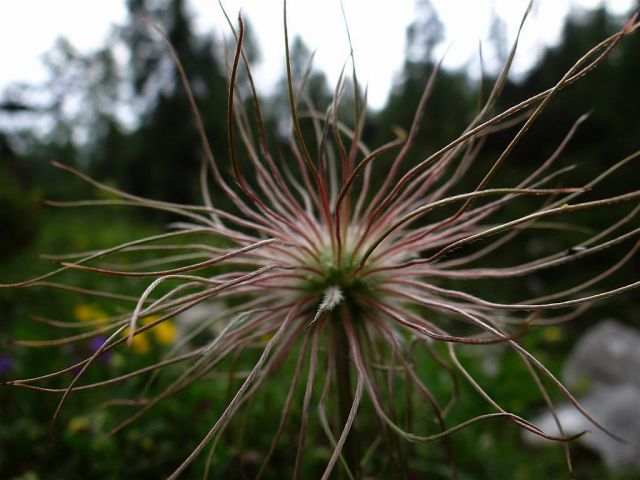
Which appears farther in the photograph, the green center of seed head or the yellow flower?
the yellow flower

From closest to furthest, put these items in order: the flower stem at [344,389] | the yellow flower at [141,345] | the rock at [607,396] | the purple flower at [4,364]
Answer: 1. the flower stem at [344,389]
2. the purple flower at [4,364]
3. the yellow flower at [141,345]
4. the rock at [607,396]

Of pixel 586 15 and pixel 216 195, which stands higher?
pixel 586 15

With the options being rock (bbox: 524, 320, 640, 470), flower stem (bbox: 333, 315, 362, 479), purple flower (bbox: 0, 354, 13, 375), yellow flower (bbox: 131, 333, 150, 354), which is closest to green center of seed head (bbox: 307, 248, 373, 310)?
flower stem (bbox: 333, 315, 362, 479)

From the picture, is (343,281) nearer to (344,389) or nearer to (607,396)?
(344,389)

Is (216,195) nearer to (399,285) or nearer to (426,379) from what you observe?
(426,379)

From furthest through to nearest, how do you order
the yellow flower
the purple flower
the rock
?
the rock < the yellow flower < the purple flower

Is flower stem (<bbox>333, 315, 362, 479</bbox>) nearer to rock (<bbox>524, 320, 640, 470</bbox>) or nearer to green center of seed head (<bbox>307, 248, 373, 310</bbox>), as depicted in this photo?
green center of seed head (<bbox>307, 248, 373, 310</bbox>)

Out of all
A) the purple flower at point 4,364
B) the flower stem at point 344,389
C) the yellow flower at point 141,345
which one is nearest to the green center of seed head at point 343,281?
the flower stem at point 344,389

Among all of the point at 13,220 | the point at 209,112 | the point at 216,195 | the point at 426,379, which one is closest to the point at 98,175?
the point at 209,112

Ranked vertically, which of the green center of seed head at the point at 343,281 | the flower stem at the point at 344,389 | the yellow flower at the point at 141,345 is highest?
the green center of seed head at the point at 343,281

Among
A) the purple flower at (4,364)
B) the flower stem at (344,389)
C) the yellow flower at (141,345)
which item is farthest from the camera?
the yellow flower at (141,345)

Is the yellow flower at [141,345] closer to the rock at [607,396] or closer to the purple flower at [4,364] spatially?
the purple flower at [4,364]
